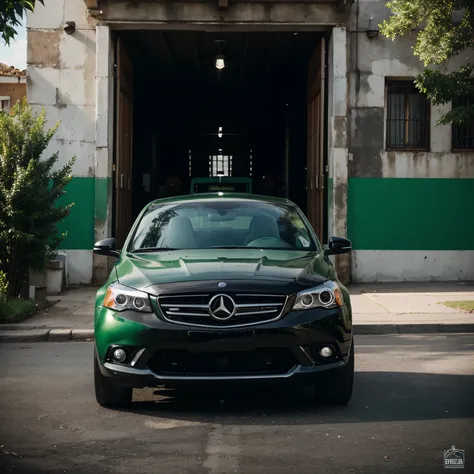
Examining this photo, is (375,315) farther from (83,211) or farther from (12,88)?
(12,88)

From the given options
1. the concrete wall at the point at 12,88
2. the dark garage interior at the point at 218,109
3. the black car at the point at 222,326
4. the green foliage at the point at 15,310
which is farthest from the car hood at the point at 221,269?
the concrete wall at the point at 12,88

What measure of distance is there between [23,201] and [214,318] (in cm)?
761

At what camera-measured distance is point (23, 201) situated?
43.4ft

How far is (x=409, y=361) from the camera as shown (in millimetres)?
9125

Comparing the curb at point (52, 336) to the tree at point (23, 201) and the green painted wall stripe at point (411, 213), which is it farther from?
the green painted wall stripe at point (411, 213)

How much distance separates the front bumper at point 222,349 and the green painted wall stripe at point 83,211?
35.1 feet

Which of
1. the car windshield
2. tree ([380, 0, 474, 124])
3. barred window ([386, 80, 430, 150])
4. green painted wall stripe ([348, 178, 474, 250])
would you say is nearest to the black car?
the car windshield

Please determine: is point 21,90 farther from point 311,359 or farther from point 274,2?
point 311,359

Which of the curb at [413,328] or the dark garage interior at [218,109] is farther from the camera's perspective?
the dark garage interior at [218,109]

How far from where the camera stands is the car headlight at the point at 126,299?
6430mm

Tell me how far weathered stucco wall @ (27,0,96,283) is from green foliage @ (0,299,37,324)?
417 cm

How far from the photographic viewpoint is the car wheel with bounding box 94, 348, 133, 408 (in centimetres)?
670

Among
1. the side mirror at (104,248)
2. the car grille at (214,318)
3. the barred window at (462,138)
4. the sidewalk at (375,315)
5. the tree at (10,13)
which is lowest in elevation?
the sidewalk at (375,315)

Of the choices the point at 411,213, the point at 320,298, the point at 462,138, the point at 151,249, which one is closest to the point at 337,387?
the point at 320,298
